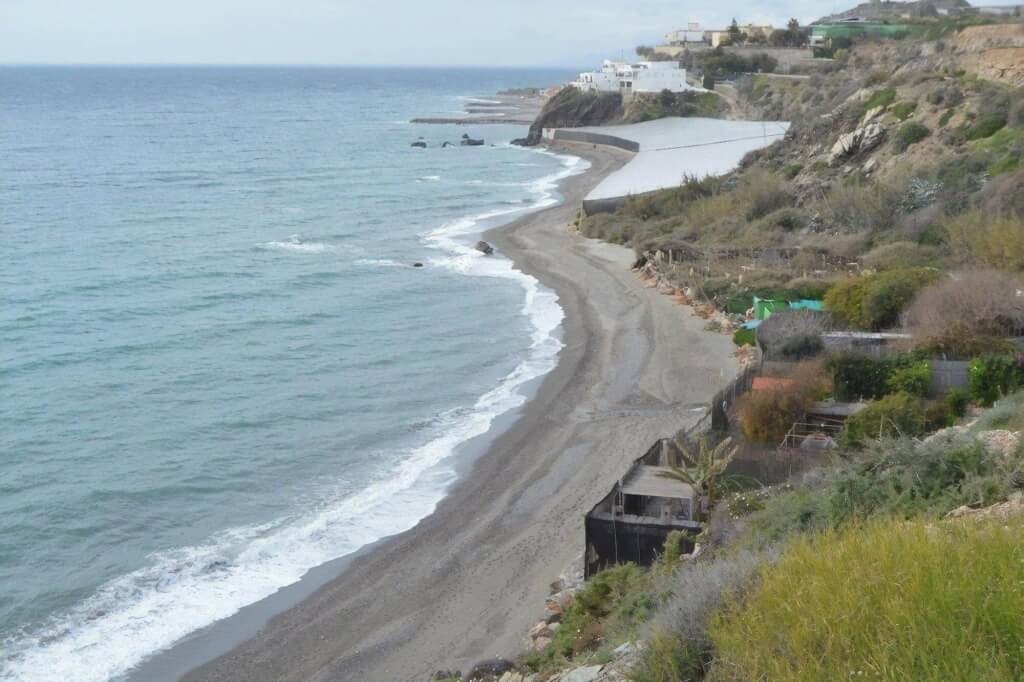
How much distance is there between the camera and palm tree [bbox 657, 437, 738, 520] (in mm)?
16672

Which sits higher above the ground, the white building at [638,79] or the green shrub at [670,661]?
the white building at [638,79]

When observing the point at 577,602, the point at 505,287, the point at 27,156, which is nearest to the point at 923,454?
the point at 577,602

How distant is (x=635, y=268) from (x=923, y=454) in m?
28.7

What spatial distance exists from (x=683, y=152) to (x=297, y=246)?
1099 inches

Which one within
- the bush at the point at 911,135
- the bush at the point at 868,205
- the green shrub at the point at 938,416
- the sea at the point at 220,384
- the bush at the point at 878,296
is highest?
the bush at the point at 911,135

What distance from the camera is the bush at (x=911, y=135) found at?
43031 millimetres

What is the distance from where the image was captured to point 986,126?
132 feet

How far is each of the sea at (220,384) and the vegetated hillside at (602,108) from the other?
111 feet

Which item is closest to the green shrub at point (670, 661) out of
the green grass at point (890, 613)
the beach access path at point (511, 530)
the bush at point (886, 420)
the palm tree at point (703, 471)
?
the green grass at point (890, 613)

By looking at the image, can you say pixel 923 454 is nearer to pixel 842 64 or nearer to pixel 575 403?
pixel 575 403

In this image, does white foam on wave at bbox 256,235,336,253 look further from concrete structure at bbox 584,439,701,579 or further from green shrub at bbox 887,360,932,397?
concrete structure at bbox 584,439,701,579

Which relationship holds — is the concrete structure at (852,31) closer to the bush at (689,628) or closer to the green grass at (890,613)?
the bush at (689,628)

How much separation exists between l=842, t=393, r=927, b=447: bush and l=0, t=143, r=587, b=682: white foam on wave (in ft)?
25.2

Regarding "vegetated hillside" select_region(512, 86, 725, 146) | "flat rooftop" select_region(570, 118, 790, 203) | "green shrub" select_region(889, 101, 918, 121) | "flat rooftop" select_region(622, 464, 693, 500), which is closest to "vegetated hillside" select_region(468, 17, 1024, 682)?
"green shrub" select_region(889, 101, 918, 121)
